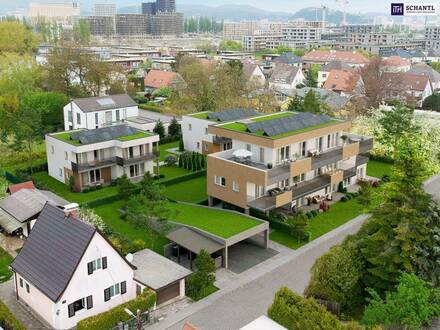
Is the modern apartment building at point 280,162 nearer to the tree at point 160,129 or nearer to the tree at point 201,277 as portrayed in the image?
the tree at point 201,277

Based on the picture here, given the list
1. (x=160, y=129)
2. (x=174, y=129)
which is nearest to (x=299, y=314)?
(x=160, y=129)

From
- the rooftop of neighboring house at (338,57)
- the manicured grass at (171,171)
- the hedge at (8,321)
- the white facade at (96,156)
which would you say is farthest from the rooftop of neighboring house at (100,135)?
the rooftop of neighboring house at (338,57)

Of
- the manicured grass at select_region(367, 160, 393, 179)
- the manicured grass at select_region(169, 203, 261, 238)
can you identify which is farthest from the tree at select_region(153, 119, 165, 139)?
the manicured grass at select_region(367, 160, 393, 179)

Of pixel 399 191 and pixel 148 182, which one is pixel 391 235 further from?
pixel 148 182

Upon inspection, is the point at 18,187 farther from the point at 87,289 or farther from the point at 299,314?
the point at 299,314

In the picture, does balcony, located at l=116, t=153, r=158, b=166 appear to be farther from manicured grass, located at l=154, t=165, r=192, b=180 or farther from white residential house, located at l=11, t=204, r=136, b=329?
white residential house, located at l=11, t=204, r=136, b=329

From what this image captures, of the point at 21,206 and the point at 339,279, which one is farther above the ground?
the point at 21,206
